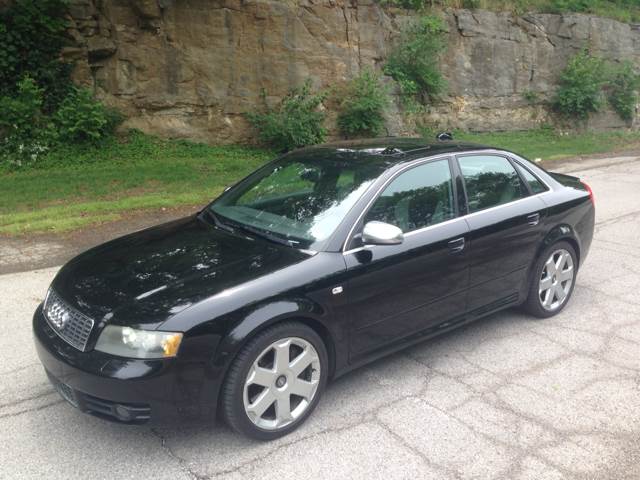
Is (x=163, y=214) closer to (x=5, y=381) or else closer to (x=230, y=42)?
(x=5, y=381)

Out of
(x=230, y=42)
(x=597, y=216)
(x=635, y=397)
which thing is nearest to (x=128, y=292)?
(x=635, y=397)

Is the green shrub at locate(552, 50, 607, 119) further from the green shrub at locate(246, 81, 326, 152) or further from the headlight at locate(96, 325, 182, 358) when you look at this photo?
the headlight at locate(96, 325, 182, 358)

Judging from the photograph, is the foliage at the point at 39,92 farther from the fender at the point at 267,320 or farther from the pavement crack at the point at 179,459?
the fender at the point at 267,320

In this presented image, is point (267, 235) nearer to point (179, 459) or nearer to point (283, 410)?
point (283, 410)

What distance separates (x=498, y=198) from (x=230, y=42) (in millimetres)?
10620

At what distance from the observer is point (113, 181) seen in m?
10.9

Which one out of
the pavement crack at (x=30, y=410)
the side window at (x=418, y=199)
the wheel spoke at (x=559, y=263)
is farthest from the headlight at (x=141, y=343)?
the wheel spoke at (x=559, y=263)

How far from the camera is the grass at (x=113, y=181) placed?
882 centimetres

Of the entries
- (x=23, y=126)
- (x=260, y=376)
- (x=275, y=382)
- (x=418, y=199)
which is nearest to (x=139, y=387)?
(x=260, y=376)

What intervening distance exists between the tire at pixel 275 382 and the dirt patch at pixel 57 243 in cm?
441

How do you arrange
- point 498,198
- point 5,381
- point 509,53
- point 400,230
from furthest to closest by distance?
point 509,53, point 498,198, point 5,381, point 400,230

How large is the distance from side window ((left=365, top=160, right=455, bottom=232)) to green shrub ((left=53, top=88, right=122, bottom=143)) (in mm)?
9815

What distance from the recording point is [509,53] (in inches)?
781

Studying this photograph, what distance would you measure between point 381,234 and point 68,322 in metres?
1.86
